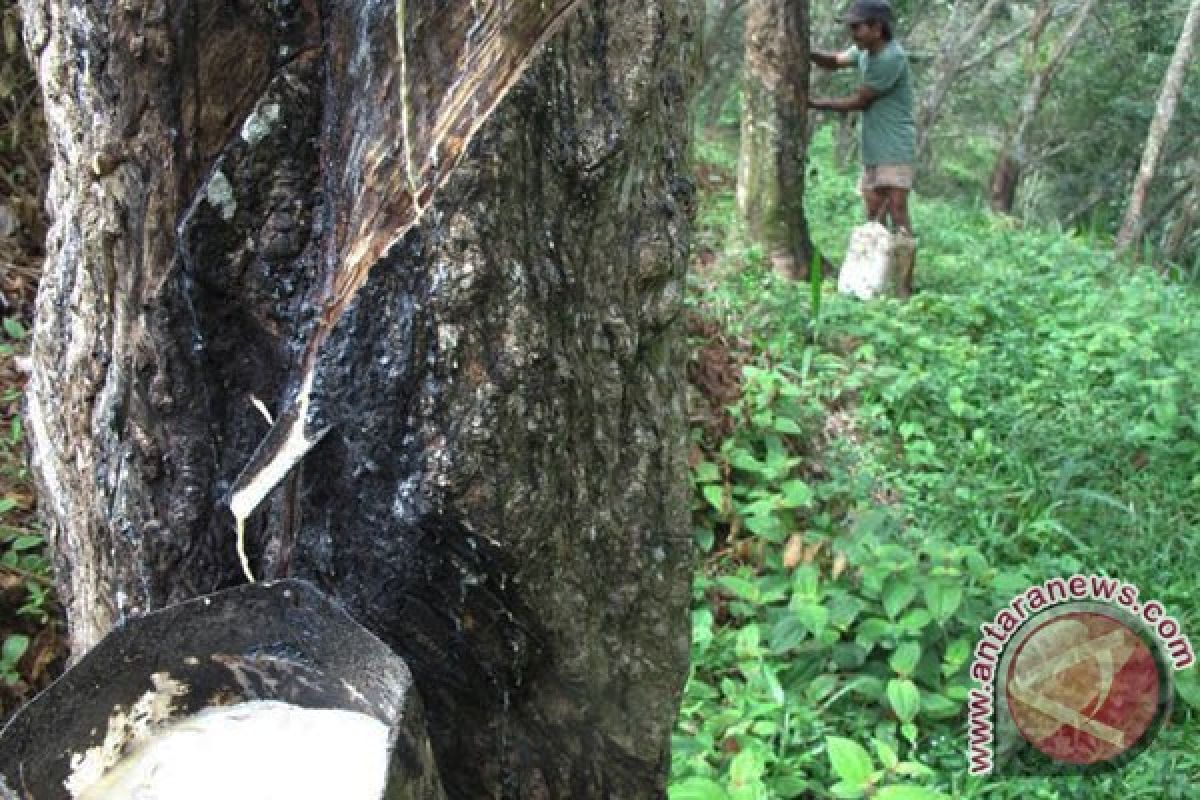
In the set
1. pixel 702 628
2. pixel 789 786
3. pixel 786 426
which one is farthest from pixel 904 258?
pixel 789 786

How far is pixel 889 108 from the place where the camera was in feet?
19.1

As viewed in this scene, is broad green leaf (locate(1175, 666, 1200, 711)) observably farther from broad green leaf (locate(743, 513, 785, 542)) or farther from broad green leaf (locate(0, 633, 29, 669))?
broad green leaf (locate(0, 633, 29, 669))

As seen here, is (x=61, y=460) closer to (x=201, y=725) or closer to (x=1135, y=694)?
(x=201, y=725)

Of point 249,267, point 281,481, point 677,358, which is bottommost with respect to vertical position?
point 281,481

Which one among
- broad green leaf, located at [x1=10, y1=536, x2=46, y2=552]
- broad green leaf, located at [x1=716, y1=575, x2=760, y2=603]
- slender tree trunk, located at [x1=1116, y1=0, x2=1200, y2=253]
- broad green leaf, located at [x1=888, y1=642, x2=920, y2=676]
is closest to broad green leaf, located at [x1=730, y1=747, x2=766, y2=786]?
broad green leaf, located at [x1=888, y1=642, x2=920, y2=676]

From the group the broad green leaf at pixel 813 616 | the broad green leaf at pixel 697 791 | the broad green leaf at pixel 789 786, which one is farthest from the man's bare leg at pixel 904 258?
the broad green leaf at pixel 697 791

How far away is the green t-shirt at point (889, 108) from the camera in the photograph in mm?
5734

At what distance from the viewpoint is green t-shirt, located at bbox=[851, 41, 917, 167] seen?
5.73 m

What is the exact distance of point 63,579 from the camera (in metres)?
1.68

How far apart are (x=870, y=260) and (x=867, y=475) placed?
2380 millimetres

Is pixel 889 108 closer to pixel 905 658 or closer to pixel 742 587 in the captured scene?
pixel 742 587

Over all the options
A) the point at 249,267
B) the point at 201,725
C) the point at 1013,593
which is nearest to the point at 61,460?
the point at 249,267

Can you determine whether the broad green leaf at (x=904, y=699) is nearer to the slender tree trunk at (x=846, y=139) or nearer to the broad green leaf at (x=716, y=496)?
the broad green leaf at (x=716, y=496)

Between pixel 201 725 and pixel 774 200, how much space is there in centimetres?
456
